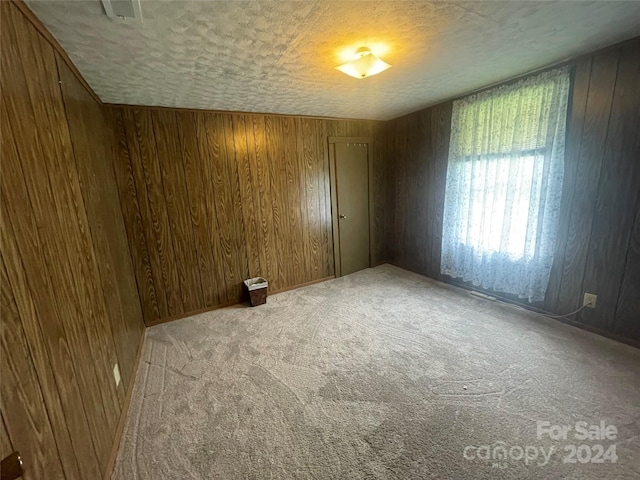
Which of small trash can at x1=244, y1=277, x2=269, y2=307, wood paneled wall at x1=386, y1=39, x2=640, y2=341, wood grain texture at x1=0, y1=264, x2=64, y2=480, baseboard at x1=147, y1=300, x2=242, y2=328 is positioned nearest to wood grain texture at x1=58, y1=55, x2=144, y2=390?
Result: baseboard at x1=147, y1=300, x2=242, y2=328

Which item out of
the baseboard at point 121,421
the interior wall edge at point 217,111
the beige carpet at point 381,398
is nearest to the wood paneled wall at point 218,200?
the interior wall edge at point 217,111

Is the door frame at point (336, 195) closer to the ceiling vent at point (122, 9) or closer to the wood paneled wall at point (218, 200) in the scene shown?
the wood paneled wall at point (218, 200)

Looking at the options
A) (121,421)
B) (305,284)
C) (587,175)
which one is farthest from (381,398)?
(587,175)

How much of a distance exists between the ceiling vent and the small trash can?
2.49m

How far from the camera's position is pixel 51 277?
110cm

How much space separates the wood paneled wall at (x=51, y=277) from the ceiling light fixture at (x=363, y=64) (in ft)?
5.45

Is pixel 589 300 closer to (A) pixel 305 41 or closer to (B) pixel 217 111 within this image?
(A) pixel 305 41

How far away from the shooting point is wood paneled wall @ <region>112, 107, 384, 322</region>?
269 cm

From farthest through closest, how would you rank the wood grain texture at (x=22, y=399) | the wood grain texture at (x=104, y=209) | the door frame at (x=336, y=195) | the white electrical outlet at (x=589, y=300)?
the door frame at (x=336, y=195) → the white electrical outlet at (x=589, y=300) → the wood grain texture at (x=104, y=209) → the wood grain texture at (x=22, y=399)

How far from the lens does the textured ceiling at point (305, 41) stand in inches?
52.3

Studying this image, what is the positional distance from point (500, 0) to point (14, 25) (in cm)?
218

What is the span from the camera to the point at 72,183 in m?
1.44

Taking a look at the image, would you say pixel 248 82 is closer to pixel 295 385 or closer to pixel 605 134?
pixel 295 385

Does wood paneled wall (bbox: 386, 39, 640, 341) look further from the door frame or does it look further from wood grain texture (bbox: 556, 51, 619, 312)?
the door frame
